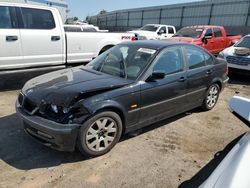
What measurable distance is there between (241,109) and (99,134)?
6.25 ft

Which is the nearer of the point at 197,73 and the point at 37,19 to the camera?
the point at 197,73

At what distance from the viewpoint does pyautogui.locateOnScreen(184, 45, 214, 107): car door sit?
494cm

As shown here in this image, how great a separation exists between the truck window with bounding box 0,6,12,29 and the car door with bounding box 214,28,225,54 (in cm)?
944

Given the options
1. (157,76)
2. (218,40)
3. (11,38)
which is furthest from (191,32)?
(157,76)

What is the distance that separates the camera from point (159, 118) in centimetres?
448

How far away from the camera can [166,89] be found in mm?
4371

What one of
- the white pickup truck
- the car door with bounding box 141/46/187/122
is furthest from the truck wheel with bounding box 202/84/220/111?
the white pickup truck

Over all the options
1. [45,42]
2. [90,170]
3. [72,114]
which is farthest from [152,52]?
[45,42]

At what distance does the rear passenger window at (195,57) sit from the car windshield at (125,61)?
0.98 meters

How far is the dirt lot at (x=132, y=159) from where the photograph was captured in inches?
128

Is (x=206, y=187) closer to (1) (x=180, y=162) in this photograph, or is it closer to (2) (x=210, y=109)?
(1) (x=180, y=162)

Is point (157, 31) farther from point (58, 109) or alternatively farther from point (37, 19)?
point (58, 109)

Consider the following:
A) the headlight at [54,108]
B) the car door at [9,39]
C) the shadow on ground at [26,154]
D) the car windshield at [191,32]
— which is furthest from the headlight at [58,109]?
the car windshield at [191,32]

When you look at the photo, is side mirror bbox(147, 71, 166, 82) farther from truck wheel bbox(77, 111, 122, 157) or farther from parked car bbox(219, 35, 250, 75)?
parked car bbox(219, 35, 250, 75)
